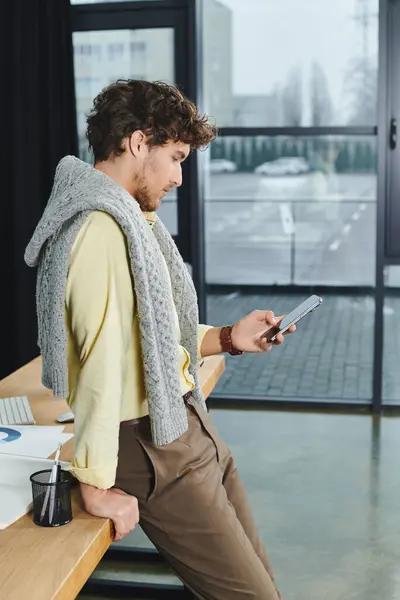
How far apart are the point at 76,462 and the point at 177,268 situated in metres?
0.57

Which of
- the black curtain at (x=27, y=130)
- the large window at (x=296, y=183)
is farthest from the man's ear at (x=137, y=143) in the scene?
the large window at (x=296, y=183)

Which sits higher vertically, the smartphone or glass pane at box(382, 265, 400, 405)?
the smartphone

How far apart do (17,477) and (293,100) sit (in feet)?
11.0

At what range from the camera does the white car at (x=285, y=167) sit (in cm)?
481

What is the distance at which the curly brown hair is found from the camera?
5.51 ft

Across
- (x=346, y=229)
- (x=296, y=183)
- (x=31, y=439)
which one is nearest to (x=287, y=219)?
(x=296, y=183)

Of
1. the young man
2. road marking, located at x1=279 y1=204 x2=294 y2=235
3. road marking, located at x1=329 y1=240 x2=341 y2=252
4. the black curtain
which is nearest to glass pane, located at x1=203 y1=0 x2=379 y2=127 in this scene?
road marking, located at x1=279 y1=204 x2=294 y2=235

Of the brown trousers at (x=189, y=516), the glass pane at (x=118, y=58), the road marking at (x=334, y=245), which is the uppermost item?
the glass pane at (x=118, y=58)

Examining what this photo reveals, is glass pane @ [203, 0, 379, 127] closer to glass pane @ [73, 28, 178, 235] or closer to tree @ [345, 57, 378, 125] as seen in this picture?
tree @ [345, 57, 378, 125]

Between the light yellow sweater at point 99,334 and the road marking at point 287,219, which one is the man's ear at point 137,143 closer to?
the light yellow sweater at point 99,334

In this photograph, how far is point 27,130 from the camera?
4.68 meters

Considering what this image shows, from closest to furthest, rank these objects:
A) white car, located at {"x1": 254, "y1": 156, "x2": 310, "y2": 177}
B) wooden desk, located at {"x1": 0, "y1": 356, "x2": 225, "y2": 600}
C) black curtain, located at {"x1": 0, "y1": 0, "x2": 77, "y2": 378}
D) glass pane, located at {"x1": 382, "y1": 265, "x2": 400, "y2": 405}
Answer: wooden desk, located at {"x1": 0, "y1": 356, "x2": 225, "y2": 600} → black curtain, located at {"x1": 0, "y1": 0, "x2": 77, "y2": 378} → white car, located at {"x1": 254, "y1": 156, "x2": 310, "y2": 177} → glass pane, located at {"x1": 382, "y1": 265, "x2": 400, "y2": 405}

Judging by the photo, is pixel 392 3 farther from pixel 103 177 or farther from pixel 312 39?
pixel 103 177

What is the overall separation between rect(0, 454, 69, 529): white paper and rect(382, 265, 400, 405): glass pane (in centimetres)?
337
